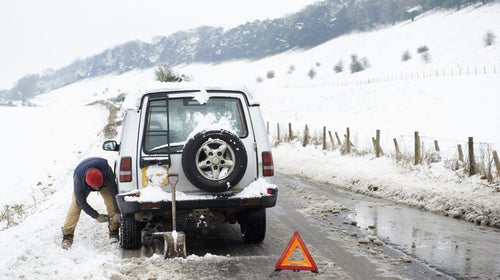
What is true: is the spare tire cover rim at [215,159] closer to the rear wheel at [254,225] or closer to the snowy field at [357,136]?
the rear wheel at [254,225]

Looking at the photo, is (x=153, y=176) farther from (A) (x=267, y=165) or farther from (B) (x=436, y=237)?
(B) (x=436, y=237)

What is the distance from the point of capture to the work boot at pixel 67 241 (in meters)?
6.41

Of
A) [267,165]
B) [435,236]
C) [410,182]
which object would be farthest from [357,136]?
[267,165]

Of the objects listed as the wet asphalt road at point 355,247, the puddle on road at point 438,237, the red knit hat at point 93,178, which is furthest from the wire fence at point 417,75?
the red knit hat at point 93,178

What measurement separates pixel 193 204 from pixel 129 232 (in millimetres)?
1008

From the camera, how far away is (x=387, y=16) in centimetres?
13462

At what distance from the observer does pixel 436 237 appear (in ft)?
23.7

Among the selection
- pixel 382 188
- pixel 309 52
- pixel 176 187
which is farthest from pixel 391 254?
pixel 309 52

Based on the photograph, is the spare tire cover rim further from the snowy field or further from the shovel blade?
the snowy field

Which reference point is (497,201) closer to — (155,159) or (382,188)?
(382,188)

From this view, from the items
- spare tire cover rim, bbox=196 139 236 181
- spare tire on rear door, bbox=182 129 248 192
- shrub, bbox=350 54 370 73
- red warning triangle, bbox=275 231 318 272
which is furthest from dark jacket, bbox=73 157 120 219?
shrub, bbox=350 54 370 73

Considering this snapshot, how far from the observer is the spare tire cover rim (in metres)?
5.74

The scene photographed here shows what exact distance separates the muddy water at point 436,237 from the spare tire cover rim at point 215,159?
2582 mm

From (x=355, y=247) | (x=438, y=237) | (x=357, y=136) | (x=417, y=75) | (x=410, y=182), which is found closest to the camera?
(x=355, y=247)
